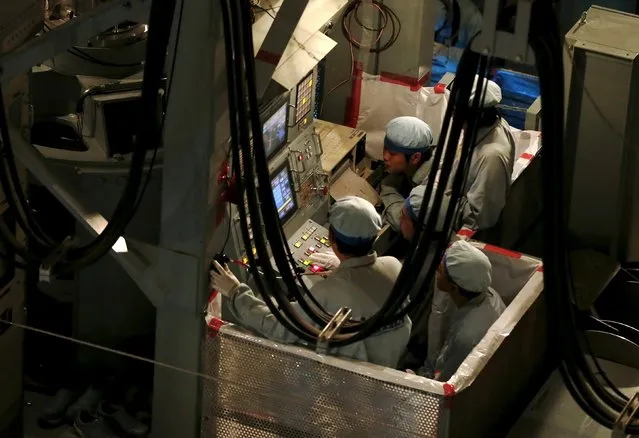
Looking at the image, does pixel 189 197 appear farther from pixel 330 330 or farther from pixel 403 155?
pixel 403 155

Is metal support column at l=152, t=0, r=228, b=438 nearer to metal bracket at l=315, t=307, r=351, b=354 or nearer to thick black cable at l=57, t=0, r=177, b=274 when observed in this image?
thick black cable at l=57, t=0, r=177, b=274

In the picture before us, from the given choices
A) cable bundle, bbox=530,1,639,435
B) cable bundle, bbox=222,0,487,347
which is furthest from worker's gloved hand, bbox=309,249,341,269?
cable bundle, bbox=530,1,639,435

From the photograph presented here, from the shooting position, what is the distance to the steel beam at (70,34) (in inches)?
196

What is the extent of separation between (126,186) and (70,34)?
63 cm

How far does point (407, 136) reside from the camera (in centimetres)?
703

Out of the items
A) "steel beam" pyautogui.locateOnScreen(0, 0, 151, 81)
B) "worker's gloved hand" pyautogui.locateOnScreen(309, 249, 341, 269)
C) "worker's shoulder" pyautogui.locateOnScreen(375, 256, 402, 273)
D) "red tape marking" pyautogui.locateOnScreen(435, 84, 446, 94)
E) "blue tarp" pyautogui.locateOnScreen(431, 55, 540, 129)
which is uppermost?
"steel beam" pyautogui.locateOnScreen(0, 0, 151, 81)

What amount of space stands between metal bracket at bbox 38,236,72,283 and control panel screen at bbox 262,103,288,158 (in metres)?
1.11

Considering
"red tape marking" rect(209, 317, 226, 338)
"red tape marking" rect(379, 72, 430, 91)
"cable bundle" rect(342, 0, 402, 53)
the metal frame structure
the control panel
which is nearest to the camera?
the metal frame structure

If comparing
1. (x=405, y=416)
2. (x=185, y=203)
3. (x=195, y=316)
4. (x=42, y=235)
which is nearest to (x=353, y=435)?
(x=405, y=416)

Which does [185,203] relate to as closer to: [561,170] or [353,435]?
[353,435]

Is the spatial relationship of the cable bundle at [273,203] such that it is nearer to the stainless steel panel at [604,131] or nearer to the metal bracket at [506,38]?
the metal bracket at [506,38]

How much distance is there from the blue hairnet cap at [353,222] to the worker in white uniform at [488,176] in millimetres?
1271

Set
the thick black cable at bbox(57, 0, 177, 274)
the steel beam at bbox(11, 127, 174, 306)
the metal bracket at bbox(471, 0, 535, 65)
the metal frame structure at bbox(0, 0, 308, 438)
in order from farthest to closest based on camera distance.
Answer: the steel beam at bbox(11, 127, 174, 306) → the metal frame structure at bbox(0, 0, 308, 438) → the thick black cable at bbox(57, 0, 177, 274) → the metal bracket at bbox(471, 0, 535, 65)

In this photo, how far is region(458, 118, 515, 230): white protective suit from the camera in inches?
273
